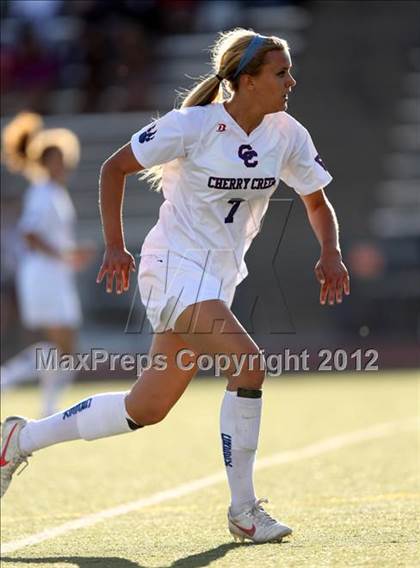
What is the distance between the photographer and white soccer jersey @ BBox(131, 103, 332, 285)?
198 inches

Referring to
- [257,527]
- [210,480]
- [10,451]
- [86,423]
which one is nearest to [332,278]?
[257,527]

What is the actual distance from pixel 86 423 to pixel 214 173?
3.63 ft

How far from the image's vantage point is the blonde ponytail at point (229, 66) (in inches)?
199

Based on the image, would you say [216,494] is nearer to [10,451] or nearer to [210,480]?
[210,480]

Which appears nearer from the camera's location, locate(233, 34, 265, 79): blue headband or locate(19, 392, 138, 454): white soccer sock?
locate(233, 34, 265, 79): blue headband

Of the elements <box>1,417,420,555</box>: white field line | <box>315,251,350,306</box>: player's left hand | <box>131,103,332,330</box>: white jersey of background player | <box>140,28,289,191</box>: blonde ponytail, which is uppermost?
<box>140,28,289,191</box>: blonde ponytail

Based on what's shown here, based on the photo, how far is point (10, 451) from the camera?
5.59m

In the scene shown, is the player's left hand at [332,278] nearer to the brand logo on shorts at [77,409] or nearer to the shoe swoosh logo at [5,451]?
the brand logo on shorts at [77,409]

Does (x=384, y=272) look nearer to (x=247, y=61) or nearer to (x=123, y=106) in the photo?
(x=123, y=106)

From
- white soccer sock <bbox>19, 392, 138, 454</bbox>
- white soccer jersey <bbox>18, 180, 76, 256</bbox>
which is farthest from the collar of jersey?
white soccer jersey <bbox>18, 180, 76, 256</bbox>

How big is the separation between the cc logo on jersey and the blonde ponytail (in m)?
0.24

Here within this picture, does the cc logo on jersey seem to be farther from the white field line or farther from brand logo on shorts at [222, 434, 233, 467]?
the white field line

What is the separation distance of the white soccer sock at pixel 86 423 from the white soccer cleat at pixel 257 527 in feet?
2.02

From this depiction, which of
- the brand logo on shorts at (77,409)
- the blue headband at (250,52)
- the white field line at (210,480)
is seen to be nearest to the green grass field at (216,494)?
the white field line at (210,480)
